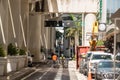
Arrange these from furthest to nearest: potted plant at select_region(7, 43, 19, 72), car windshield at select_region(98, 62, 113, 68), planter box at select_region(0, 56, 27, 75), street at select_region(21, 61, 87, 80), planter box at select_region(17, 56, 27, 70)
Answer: planter box at select_region(17, 56, 27, 70), potted plant at select_region(7, 43, 19, 72), street at select_region(21, 61, 87, 80), planter box at select_region(0, 56, 27, 75), car windshield at select_region(98, 62, 113, 68)

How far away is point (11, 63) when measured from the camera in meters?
39.9

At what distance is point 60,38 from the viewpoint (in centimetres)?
17512

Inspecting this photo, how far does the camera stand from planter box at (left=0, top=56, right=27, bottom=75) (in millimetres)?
34375

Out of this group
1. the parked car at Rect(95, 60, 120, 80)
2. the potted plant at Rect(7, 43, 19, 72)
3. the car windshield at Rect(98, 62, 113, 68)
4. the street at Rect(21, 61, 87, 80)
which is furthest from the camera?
the potted plant at Rect(7, 43, 19, 72)

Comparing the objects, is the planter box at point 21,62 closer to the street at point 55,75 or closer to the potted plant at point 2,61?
the street at point 55,75

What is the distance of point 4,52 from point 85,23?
2594 centimetres

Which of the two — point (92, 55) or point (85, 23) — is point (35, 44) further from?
point (92, 55)

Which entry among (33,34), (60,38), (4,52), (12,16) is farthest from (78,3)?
(60,38)

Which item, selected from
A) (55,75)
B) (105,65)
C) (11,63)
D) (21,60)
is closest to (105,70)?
(105,65)

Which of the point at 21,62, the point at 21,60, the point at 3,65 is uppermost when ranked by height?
the point at 3,65

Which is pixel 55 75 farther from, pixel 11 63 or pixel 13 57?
pixel 13 57

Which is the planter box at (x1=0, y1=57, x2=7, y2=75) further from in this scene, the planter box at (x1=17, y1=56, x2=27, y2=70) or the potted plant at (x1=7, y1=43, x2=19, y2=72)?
the planter box at (x1=17, y1=56, x2=27, y2=70)

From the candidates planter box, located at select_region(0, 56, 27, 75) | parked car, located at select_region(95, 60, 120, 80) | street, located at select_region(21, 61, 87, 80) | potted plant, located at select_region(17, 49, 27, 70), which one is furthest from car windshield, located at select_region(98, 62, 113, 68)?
potted plant, located at select_region(17, 49, 27, 70)

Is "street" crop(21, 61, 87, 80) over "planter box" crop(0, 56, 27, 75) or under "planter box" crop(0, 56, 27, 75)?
under
